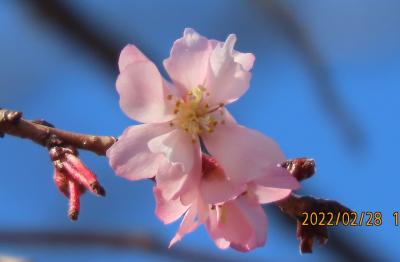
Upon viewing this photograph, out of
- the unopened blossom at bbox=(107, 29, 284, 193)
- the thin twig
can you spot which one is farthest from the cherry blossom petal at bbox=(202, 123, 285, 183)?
the thin twig

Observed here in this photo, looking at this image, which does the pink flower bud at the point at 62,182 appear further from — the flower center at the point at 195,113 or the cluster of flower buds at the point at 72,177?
the flower center at the point at 195,113

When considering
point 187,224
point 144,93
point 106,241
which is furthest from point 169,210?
point 106,241

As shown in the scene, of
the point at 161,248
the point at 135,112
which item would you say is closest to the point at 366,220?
the point at 135,112

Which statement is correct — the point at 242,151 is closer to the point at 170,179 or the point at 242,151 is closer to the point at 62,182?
the point at 170,179

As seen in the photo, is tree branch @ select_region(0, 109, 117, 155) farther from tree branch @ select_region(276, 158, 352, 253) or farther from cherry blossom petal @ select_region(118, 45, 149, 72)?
tree branch @ select_region(276, 158, 352, 253)

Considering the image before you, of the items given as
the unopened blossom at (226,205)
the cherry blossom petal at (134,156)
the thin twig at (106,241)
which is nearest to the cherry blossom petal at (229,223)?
the unopened blossom at (226,205)

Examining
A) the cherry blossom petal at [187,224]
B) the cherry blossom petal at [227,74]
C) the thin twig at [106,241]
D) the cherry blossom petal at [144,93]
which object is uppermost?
the thin twig at [106,241]
